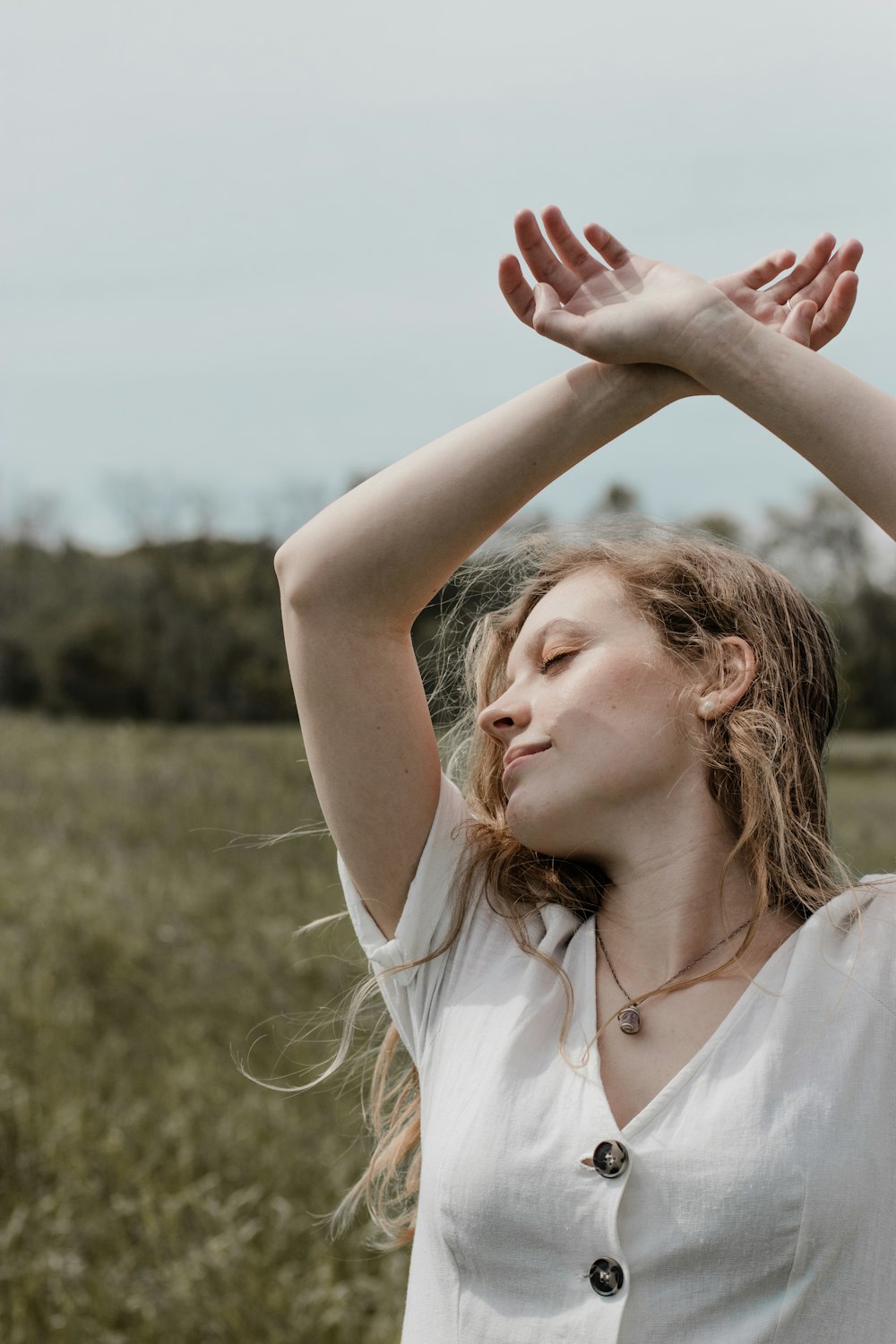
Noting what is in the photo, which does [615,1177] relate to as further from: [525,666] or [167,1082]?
[167,1082]

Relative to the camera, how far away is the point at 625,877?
181 cm

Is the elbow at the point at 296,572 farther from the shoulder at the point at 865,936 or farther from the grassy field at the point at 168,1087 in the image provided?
the grassy field at the point at 168,1087

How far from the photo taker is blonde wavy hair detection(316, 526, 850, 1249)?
177 centimetres

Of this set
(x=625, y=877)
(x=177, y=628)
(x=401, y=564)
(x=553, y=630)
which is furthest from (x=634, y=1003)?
(x=177, y=628)

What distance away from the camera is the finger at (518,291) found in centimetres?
176

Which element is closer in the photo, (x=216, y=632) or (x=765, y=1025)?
(x=765, y=1025)

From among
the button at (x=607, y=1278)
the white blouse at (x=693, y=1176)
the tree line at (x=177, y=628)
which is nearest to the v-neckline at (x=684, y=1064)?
the white blouse at (x=693, y=1176)

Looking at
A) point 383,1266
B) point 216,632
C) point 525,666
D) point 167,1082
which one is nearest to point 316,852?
point 167,1082

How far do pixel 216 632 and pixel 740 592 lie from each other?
16436mm

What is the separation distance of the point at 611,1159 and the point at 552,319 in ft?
3.37

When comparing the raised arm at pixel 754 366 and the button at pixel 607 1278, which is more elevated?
the raised arm at pixel 754 366

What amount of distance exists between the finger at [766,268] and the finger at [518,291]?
0.93 ft

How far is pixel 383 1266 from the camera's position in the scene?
4.02 metres

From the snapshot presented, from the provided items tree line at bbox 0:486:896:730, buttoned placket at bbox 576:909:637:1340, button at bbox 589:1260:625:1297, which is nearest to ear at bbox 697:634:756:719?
buttoned placket at bbox 576:909:637:1340
